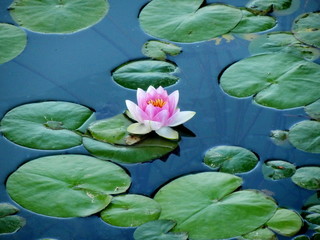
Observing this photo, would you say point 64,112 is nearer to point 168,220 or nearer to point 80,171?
point 80,171

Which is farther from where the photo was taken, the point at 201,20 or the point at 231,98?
the point at 201,20

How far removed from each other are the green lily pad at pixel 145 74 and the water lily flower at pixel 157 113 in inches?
10.5

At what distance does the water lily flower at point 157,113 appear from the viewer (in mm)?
3240

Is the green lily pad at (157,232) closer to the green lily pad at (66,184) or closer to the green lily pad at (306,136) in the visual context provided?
the green lily pad at (66,184)

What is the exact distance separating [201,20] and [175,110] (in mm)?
1012

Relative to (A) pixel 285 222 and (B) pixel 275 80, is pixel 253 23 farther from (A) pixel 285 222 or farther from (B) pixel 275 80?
(A) pixel 285 222

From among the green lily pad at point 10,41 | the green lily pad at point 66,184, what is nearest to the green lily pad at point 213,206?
the green lily pad at point 66,184

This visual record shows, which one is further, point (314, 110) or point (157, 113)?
point (314, 110)

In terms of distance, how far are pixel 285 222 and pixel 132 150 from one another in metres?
0.90

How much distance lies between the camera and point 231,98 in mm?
3535

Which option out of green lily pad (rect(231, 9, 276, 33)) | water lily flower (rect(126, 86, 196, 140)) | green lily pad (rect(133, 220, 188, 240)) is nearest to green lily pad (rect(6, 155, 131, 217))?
green lily pad (rect(133, 220, 188, 240))

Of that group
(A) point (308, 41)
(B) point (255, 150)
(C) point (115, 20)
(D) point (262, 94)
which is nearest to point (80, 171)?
(B) point (255, 150)

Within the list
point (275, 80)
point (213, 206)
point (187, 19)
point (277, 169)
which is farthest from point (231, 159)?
point (187, 19)

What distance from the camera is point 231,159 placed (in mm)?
3115
